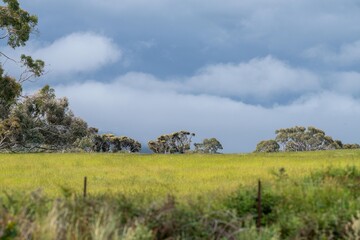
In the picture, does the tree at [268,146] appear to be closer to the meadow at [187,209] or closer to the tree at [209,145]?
the tree at [209,145]

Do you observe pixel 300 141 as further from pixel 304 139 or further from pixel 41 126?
pixel 41 126

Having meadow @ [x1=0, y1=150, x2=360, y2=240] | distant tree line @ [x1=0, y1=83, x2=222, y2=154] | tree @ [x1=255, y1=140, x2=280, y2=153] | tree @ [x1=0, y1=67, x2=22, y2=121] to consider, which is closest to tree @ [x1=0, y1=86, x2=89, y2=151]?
distant tree line @ [x1=0, y1=83, x2=222, y2=154]

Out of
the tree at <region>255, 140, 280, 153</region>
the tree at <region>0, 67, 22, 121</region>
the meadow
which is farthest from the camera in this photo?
the tree at <region>255, 140, 280, 153</region>

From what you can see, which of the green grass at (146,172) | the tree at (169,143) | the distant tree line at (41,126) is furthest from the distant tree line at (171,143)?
the green grass at (146,172)

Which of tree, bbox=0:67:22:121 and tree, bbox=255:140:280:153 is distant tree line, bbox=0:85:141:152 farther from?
tree, bbox=255:140:280:153

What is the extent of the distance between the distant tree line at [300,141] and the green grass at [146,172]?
56947mm

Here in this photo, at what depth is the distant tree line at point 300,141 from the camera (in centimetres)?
8019

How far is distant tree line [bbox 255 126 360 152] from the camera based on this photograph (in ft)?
263

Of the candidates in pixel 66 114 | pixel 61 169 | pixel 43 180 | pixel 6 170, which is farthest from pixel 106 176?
pixel 66 114

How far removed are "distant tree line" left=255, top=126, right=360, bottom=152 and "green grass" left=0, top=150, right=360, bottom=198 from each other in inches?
2242

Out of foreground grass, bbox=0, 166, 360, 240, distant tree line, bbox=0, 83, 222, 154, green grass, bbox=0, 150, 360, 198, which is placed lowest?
foreground grass, bbox=0, 166, 360, 240

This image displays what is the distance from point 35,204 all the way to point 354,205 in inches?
224

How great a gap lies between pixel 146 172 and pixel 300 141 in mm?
64977

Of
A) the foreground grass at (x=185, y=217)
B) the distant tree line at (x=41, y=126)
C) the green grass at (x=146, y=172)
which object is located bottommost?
the foreground grass at (x=185, y=217)
